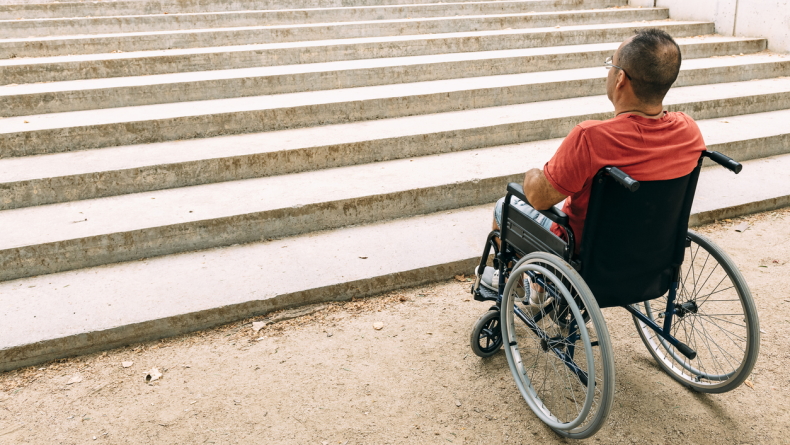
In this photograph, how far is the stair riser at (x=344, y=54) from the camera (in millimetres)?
5160

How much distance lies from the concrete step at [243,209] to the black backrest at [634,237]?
6.88 ft

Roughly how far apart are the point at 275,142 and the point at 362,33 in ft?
8.58

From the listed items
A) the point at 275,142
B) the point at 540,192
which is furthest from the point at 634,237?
the point at 275,142

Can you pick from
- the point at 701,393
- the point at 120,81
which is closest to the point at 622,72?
the point at 701,393

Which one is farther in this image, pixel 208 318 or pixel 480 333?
pixel 208 318

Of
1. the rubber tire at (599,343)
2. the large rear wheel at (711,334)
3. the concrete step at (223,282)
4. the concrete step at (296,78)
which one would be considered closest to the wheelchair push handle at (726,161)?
the large rear wheel at (711,334)

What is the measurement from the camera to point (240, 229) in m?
3.70

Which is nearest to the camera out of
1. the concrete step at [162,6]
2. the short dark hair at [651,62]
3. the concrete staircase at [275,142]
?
the short dark hair at [651,62]

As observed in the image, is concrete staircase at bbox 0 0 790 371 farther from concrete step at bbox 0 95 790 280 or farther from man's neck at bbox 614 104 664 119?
man's neck at bbox 614 104 664 119

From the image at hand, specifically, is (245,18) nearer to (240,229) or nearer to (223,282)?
(240,229)

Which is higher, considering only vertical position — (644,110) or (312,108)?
(644,110)

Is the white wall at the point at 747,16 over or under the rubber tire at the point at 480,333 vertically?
over

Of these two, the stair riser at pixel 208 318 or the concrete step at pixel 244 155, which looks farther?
the concrete step at pixel 244 155

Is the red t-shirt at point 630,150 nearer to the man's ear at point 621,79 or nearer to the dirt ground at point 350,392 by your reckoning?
the man's ear at point 621,79
